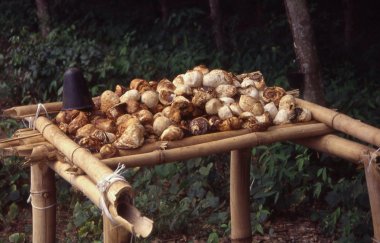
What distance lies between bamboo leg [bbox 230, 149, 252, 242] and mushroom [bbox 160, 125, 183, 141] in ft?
3.72

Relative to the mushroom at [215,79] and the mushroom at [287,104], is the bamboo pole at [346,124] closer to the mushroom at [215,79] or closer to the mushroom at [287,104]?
the mushroom at [287,104]

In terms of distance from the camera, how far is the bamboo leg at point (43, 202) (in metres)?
3.24

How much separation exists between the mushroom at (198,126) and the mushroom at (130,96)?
0.98ft

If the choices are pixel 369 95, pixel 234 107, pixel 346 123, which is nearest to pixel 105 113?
pixel 234 107

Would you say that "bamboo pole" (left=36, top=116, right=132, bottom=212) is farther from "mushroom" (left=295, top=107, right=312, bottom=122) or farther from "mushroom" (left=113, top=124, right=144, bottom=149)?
"mushroom" (left=295, top=107, right=312, bottom=122)

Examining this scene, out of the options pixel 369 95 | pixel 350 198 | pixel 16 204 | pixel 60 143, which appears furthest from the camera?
pixel 369 95

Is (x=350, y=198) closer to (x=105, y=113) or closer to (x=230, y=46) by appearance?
(x=105, y=113)

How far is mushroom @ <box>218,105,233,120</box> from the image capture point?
3.18 m

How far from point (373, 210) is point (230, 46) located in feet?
17.9

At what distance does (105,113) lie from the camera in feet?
10.6

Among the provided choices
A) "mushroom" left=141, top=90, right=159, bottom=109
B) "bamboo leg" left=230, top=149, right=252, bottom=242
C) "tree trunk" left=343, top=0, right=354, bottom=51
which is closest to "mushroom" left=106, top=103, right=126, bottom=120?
"mushroom" left=141, top=90, right=159, bottom=109

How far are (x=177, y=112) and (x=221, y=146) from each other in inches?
10.4

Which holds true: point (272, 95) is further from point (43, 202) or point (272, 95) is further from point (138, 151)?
point (43, 202)

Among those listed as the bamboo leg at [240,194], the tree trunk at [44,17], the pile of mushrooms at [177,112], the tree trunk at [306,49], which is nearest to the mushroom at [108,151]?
the pile of mushrooms at [177,112]
